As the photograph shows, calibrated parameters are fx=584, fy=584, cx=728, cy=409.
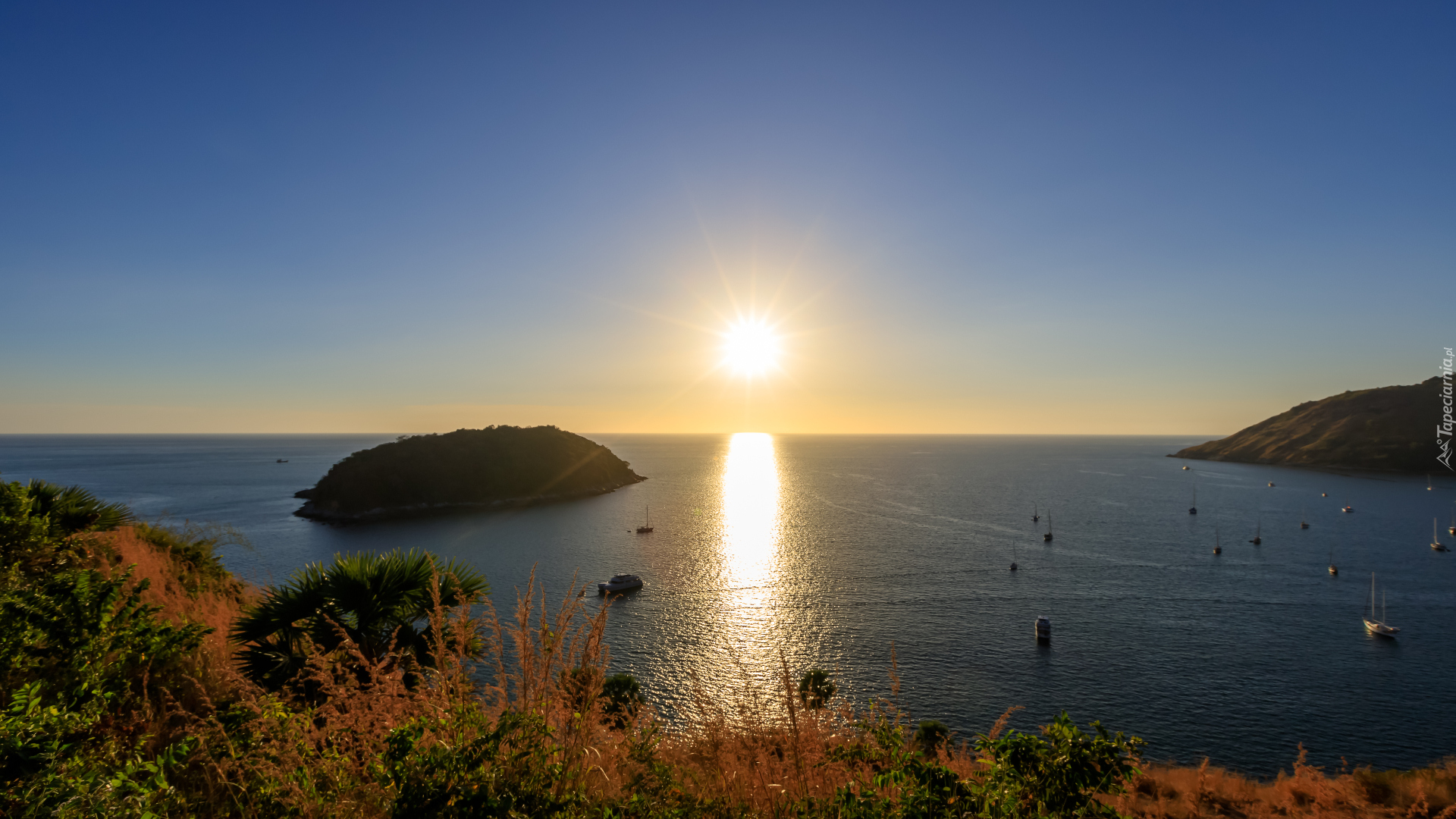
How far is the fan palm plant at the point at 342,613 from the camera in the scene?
7.95 meters

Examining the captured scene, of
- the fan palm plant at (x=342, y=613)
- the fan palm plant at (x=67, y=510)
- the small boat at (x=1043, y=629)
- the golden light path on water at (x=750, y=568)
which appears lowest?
the golden light path on water at (x=750, y=568)

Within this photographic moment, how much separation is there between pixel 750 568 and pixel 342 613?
59462 millimetres

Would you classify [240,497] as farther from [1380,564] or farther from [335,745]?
[1380,564]

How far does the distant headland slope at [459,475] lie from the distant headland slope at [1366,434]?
19453 cm

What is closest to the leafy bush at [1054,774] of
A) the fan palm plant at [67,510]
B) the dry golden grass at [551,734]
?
the dry golden grass at [551,734]

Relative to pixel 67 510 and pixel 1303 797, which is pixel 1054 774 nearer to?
pixel 67 510

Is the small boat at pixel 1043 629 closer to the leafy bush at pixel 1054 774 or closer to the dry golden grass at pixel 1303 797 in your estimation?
the dry golden grass at pixel 1303 797

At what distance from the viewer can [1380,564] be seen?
60.9 meters

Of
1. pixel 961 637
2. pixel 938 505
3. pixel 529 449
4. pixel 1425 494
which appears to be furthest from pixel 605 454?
pixel 1425 494

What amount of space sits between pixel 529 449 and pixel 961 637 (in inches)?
4159

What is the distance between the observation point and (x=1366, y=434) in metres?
162

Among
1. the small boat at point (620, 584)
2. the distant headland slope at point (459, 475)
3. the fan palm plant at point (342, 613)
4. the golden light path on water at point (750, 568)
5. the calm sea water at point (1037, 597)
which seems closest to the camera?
the fan palm plant at point (342, 613)

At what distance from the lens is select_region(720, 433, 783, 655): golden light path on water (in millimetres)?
44156

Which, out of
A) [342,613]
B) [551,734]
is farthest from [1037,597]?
[551,734]
